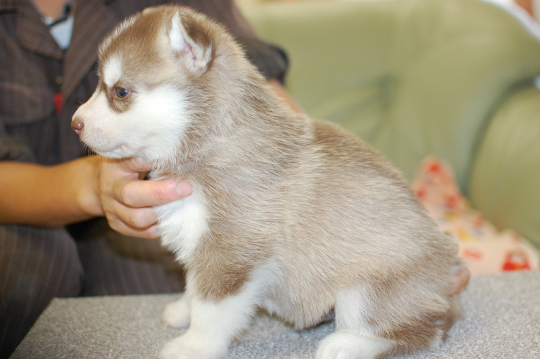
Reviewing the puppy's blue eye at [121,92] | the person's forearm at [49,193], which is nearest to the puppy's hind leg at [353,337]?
the puppy's blue eye at [121,92]

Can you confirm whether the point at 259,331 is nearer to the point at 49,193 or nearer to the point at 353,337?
the point at 353,337

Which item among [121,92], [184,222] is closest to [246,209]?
[184,222]

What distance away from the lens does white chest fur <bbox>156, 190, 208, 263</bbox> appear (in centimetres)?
109

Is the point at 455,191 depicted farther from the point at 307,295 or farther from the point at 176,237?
the point at 176,237

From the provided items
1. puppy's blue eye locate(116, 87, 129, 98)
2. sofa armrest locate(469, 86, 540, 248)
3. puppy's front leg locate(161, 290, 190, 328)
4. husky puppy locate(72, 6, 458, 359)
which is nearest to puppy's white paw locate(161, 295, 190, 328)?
puppy's front leg locate(161, 290, 190, 328)

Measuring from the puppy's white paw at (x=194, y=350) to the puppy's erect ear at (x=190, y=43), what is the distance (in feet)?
2.11

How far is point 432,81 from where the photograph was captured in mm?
2855

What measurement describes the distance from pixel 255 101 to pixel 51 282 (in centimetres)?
104

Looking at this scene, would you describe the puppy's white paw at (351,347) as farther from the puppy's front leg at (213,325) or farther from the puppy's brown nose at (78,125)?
the puppy's brown nose at (78,125)

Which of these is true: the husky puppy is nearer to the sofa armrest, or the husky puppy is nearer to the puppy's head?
the puppy's head

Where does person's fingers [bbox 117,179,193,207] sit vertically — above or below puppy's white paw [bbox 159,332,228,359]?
above

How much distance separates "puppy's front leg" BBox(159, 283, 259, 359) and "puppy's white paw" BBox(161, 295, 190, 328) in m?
0.21

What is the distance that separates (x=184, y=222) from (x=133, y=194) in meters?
0.17

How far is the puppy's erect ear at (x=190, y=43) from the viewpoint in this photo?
1021 mm
